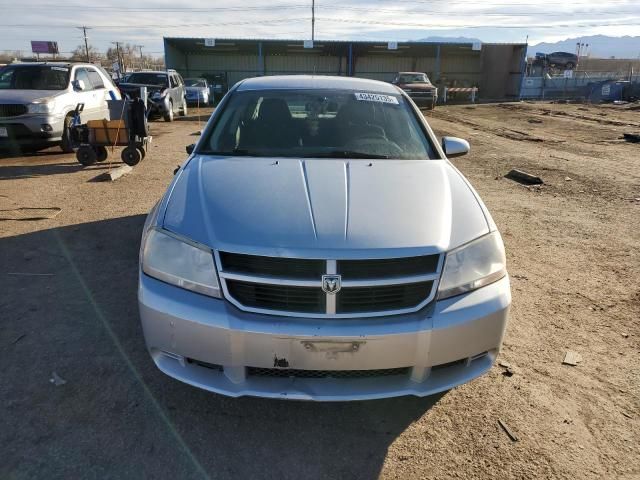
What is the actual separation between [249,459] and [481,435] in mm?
1140

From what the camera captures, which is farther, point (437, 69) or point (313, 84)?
point (437, 69)

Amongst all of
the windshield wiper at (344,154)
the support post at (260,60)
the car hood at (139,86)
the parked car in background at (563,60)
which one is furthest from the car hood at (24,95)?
the parked car in background at (563,60)

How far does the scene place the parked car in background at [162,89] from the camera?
56.8ft

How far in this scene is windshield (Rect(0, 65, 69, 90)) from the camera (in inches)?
387

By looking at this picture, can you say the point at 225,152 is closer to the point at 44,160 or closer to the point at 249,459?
the point at 249,459

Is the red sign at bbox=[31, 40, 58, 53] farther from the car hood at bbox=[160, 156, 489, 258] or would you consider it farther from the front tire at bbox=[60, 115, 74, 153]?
the car hood at bbox=[160, 156, 489, 258]

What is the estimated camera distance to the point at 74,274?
160 inches

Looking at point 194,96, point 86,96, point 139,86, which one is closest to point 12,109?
point 86,96

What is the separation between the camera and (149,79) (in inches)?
740

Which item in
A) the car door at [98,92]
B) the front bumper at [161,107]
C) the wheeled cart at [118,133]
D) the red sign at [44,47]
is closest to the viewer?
the wheeled cart at [118,133]

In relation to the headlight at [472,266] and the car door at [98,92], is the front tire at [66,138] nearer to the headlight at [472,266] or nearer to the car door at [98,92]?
the car door at [98,92]

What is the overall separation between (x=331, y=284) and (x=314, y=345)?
0.27 m

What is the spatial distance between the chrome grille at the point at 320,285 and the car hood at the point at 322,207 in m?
0.06

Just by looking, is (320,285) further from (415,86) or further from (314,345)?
(415,86)
